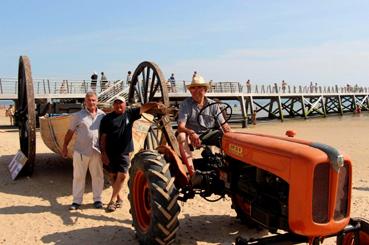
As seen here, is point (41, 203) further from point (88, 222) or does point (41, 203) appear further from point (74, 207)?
point (88, 222)

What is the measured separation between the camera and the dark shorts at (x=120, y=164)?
6148 mm

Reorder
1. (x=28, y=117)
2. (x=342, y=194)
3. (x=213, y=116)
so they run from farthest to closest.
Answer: (x=28, y=117), (x=213, y=116), (x=342, y=194)

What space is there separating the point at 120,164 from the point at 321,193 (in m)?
3.45

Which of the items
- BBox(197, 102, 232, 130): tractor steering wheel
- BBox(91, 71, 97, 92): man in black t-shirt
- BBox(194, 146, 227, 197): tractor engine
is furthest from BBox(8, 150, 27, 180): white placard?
BBox(91, 71, 97, 92): man in black t-shirt

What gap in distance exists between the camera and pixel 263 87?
40.2 meters

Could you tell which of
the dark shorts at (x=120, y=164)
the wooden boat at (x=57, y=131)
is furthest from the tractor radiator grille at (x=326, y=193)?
the wooden boat at (x=57, y=131)

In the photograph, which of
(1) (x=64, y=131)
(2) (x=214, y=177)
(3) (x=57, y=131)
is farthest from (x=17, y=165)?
(2) (x=214, y=177)

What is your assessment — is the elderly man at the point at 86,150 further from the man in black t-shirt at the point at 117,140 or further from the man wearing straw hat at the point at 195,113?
the man wearing straw hat at the point at 195,113

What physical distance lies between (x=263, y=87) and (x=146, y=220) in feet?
119

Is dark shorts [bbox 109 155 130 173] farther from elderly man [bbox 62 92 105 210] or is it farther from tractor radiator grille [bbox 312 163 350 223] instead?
tractor radiator grille [bbox 312 163 350 223]

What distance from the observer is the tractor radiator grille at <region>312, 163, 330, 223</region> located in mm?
3266

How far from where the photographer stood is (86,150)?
6305mm

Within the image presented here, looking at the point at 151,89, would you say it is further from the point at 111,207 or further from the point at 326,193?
the point at 326,193

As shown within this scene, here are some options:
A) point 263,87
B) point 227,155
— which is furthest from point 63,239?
point 263,87
